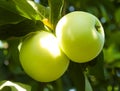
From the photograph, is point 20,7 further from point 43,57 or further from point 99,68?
point 99,68

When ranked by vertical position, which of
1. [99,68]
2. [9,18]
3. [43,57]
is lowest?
[99,68]

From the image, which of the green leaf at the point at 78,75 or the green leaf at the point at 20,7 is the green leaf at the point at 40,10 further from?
the green leaf at the point at 78,75

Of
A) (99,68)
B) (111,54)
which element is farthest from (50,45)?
(111,54)

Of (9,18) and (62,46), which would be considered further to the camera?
(9,18)

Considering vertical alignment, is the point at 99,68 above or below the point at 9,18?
below

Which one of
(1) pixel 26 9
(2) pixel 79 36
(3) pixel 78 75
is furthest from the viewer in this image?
(3) pixel 78 75

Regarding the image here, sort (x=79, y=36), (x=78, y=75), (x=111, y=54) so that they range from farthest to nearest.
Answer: (x=111, y=54), (x=78, y=75), (x=79, y=36)
